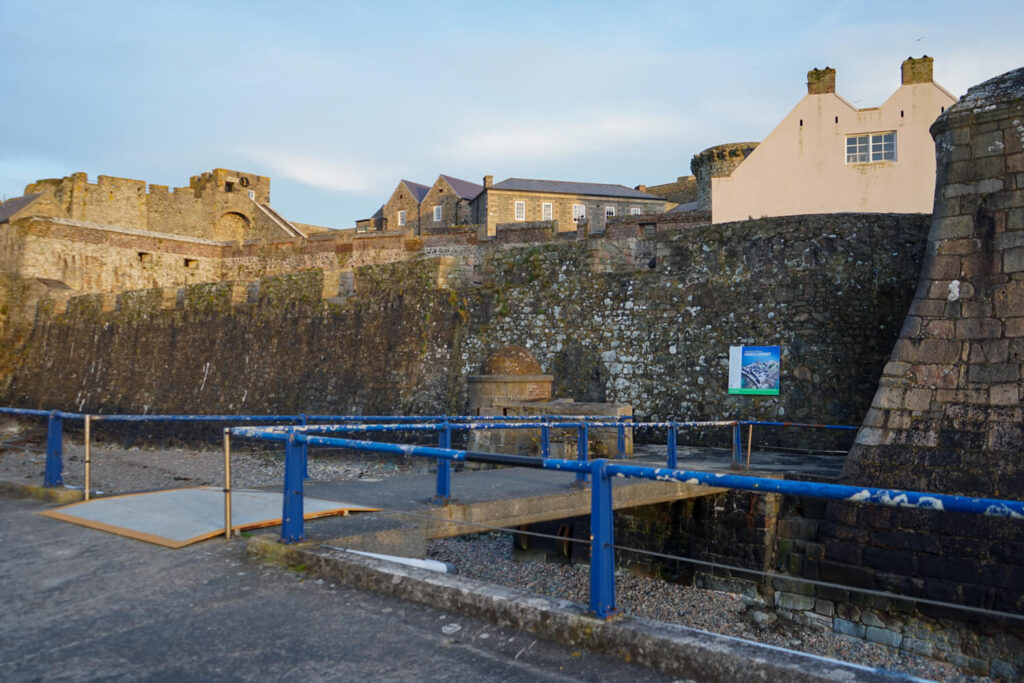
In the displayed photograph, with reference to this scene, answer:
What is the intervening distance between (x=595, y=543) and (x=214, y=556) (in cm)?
246

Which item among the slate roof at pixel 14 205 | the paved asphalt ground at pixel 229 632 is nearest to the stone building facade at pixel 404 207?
the slate roof at pixel 14 205

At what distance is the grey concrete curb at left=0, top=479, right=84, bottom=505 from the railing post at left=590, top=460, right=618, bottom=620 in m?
5.13

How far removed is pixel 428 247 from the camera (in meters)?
26.8

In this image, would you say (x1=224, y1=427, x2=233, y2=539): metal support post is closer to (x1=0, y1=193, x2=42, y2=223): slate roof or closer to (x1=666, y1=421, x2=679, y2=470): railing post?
(x1=666, y1=421, x2=679, y2=470): railing post

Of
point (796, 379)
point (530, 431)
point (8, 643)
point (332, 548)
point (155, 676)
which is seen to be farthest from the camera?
point (796, 379)

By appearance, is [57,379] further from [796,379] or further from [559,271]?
[796,379]

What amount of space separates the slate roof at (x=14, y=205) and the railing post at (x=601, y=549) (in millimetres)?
29318

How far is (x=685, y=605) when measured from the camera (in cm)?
868

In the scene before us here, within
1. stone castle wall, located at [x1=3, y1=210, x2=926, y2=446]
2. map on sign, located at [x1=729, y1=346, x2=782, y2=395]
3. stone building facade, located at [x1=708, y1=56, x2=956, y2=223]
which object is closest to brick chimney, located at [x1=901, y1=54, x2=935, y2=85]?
stone building facade, located at [x1=708, y1=56, x2=956, y2=223]

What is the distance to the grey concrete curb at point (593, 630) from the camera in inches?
100

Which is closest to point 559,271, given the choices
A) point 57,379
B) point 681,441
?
point 681,441

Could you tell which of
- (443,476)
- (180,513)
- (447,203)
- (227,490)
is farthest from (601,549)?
(447,203)

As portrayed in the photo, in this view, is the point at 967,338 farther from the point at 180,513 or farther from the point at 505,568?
the point at 180,513

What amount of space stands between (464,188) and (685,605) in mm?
38865
